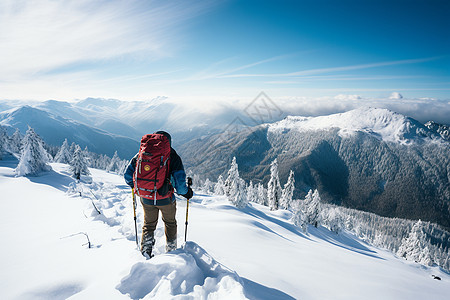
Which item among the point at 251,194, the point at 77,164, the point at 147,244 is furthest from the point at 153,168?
the point at 251,194

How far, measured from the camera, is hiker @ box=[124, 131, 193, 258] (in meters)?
4.46

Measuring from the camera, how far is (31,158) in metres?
24.3

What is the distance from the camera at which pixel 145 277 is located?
10.7 ft

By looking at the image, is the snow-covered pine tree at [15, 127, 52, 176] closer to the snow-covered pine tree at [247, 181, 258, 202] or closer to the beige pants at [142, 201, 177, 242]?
the beige pants at [142, 201, 177, 242]

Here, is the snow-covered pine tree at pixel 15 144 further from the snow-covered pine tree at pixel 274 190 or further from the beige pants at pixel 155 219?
the beige pants at pixel 155 219

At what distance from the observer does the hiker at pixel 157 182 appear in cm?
446

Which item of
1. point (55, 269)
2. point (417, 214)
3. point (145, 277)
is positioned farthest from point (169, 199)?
point (417, 214)

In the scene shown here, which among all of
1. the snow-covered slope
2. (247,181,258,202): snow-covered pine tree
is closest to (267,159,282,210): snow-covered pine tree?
(247,181,258,202): snow-covered pine tree

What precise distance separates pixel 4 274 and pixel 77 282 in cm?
163

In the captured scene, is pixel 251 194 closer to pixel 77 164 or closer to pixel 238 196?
pixel 238 196

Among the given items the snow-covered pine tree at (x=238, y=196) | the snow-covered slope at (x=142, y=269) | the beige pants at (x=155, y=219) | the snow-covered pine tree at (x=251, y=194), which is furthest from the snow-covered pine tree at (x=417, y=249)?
the beige pants at (x=155, y=219)

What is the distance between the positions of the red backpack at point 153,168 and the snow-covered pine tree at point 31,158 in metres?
29.6

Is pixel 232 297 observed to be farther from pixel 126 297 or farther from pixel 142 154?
pixel 142 154

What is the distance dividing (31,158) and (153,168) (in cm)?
3075
